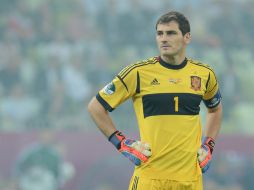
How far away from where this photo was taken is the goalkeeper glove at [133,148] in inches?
209

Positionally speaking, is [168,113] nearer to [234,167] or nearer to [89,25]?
[234,167]

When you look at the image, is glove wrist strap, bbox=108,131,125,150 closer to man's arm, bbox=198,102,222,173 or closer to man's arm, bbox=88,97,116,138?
man's arm, bbox=88,97,116,138

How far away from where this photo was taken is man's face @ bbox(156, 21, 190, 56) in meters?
5.33

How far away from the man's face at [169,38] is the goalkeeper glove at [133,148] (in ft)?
2.24

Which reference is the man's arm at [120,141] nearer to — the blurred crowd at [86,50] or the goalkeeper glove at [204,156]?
the goalkeeper glove at [204,156]

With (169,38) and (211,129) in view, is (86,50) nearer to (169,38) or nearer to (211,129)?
(211,129)

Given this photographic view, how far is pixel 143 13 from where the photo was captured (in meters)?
12.2

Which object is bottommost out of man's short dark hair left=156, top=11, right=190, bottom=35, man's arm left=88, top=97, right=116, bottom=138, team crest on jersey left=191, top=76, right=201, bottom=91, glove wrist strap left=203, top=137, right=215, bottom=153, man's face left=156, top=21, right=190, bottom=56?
glove wrist strap left=203, top=137, right=215, bottom=153

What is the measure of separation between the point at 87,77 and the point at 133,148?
650cm

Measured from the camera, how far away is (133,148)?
5.36m

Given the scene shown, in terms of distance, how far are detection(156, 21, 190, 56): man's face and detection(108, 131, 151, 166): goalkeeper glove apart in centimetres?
68

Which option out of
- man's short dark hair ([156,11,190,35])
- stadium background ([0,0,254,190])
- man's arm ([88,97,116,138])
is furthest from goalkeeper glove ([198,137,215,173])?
stadium background ([0,0,254,190])

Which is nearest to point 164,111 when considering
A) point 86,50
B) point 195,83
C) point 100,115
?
point 195,83

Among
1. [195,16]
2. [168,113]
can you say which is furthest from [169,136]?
[195,16]
